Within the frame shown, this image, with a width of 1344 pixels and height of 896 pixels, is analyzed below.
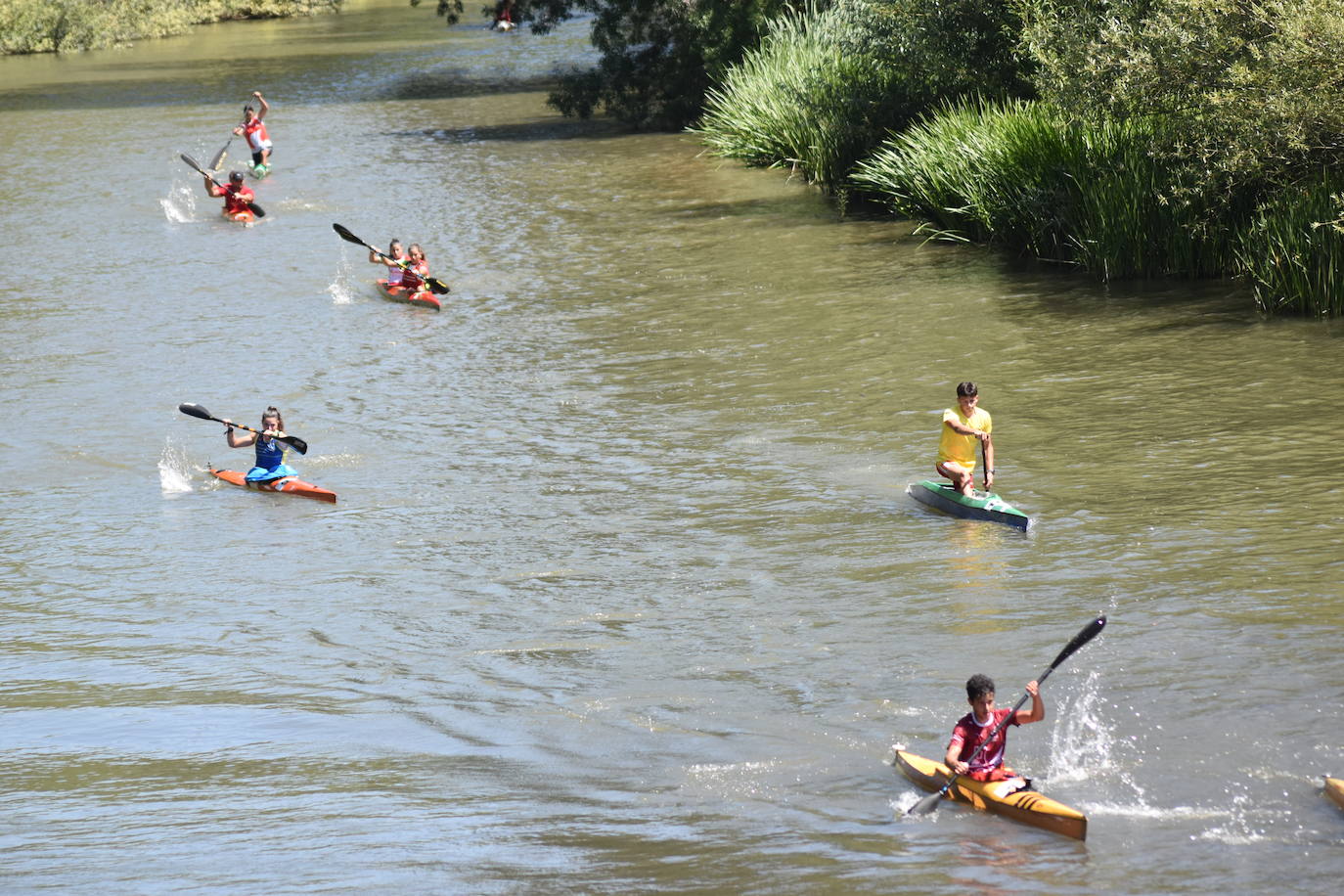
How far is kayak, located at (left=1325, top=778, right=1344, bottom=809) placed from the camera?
Answer: 29.9 ft

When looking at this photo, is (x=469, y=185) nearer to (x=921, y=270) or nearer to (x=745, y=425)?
(x=921, y=270)

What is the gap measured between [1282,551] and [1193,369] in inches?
248

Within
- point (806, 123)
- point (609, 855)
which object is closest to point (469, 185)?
point (806, 123)

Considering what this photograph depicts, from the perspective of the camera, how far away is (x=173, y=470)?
18078 mm

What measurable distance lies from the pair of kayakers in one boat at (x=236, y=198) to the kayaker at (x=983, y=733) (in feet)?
87.4

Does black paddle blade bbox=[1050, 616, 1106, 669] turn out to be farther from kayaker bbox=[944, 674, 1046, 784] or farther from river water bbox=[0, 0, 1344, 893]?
river water bbox=[0, 0, 1344, 893]

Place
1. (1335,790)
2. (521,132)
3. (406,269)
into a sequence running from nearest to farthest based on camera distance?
(1335,790) → (406,269) → (521,132)

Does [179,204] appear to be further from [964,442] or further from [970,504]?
[970,504]

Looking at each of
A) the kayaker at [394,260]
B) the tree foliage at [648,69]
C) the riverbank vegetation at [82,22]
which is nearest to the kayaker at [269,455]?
the kayaker at [394,260]

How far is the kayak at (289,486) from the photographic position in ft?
54.6

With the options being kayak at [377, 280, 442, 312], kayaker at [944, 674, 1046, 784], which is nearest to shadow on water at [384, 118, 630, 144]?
kayak at [377, 280, 442, 312]

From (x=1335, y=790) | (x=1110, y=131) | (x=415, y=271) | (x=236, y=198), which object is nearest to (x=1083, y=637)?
(x=1335, y=790)

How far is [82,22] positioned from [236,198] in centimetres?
4141

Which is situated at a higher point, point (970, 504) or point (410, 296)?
point (410, 296)
